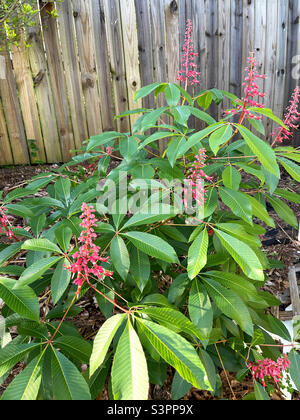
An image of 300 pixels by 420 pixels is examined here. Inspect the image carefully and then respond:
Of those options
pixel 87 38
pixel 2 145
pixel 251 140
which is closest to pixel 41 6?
pixel 87 38

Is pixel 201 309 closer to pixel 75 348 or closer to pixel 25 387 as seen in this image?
pixel 75 348

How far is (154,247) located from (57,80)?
9.76ft

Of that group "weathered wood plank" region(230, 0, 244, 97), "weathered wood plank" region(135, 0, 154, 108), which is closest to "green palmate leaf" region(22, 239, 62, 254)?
"weathered wood plank" region(135, 0, 154, 108)

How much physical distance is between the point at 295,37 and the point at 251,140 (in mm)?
3742

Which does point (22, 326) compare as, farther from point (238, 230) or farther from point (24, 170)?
point (24, 170)

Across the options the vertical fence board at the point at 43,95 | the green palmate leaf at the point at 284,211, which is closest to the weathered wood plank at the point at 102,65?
the vertical fence board at the point at 43,95

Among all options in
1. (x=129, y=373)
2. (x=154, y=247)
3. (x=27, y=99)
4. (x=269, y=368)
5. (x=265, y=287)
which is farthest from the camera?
(x=27, y=99)

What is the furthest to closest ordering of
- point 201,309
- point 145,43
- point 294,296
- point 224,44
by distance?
point 224,44
point 145,43
point 294,296
point 201,309

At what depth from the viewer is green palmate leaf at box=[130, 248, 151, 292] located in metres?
1.01

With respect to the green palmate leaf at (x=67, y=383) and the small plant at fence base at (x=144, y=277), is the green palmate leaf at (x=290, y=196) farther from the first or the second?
the green palmate leaf at (x=67, y=383)

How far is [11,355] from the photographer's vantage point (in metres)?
0.82

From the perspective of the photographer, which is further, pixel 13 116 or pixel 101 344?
pixel 13 116

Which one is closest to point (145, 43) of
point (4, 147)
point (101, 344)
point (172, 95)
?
point (4, 147)

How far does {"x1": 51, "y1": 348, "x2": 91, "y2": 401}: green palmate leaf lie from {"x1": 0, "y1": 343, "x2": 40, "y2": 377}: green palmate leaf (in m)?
0.08
